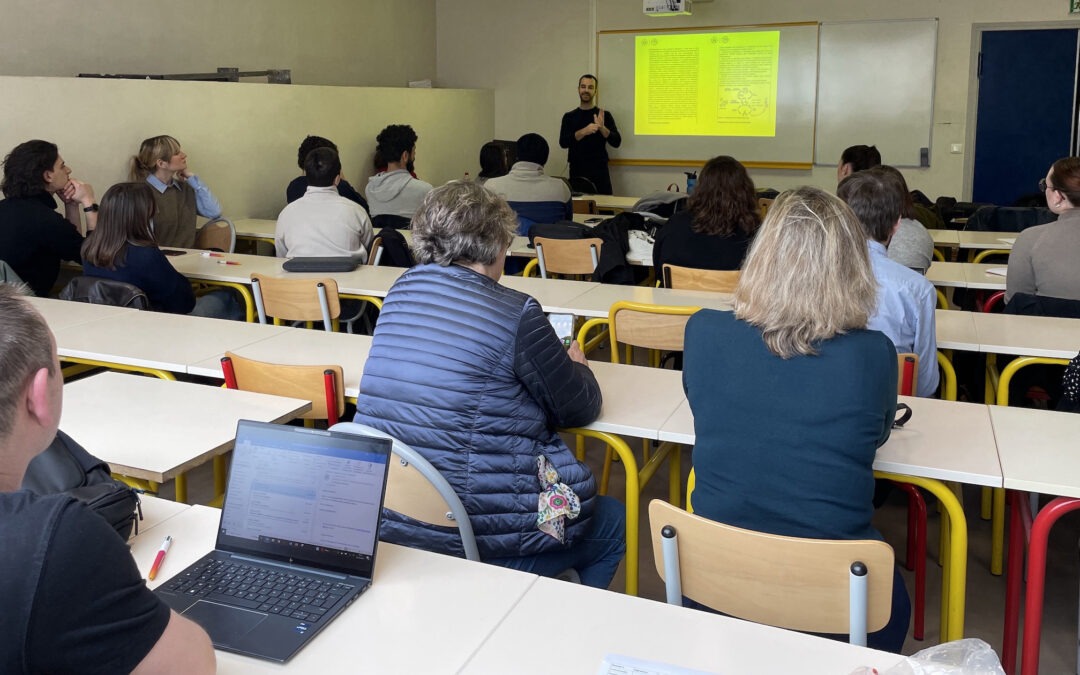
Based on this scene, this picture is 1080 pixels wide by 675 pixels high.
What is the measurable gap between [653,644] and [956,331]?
7.53ft

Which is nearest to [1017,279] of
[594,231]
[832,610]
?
[594,231]

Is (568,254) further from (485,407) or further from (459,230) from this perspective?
(485,407)

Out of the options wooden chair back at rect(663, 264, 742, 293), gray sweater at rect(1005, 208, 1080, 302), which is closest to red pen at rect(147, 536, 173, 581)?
wooden chair back at rect(663, 264, 742, 293)

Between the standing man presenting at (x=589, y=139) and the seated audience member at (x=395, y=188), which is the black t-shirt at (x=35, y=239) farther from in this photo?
the standing man presenting at (x=589, y=139)

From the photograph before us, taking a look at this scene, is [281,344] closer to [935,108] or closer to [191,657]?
[191,657]

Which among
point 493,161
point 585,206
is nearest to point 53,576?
point 493,161

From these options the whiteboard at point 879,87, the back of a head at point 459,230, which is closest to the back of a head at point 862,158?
the back of a head at point 459,230

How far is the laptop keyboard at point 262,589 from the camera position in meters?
1.42

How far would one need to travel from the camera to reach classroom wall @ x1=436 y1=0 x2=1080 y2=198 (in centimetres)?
816

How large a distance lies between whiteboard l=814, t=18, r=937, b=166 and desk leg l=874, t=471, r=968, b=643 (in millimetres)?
7026

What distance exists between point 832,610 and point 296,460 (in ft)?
2.93

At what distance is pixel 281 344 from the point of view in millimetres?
3080

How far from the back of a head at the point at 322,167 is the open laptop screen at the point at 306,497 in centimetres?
335

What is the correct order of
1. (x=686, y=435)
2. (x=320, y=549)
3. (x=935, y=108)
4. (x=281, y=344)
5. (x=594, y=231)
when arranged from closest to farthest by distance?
(x=320, y=549) → (x=686, y=435) → (x=281, y=344) → (x=594, y=231) → (x=935, y=108)
